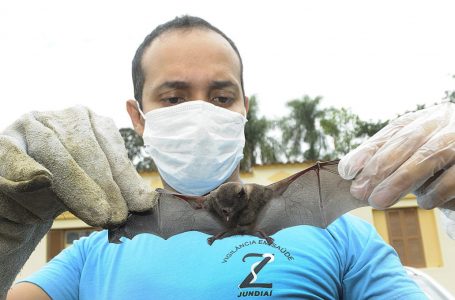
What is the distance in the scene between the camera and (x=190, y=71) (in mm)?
2762

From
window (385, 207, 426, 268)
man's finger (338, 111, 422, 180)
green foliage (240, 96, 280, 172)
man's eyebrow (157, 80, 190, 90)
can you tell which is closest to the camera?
man's finger (338, 111, 422, 180)

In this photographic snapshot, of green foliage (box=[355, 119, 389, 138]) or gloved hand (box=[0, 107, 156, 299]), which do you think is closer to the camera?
gloved hand (box=[0, 107, 156, 299])

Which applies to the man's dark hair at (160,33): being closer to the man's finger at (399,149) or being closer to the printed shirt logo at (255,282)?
the printed shirt logo at (255,282)

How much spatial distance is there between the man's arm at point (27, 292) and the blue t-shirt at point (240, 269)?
0.11 feet

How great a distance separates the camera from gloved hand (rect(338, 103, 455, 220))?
1.76m

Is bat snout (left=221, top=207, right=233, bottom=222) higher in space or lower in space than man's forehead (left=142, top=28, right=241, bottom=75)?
lower

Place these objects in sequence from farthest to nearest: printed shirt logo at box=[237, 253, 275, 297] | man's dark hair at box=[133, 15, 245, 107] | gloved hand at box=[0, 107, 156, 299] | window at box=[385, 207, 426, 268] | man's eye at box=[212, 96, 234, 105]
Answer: window at box=[385, 207, 426, 268] → man's dark hair at box=[133, 15, 245, 107] → man's eye at box=[212, 96, 234, 105] → printed shirt logo at box=[237, 253, 275, 297] → gloved hand at box=[0, 107, 156, 299]

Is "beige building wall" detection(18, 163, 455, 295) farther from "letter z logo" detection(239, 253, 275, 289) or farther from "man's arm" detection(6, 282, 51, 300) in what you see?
"letter z logo" detection(239, 253, 275, 289)

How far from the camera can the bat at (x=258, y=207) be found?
94.8 inches

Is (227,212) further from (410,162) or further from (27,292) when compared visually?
(27,292)

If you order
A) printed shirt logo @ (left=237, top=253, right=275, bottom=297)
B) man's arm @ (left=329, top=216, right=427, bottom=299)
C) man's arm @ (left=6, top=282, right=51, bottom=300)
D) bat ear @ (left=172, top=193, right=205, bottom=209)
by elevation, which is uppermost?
bat ear @ (left=172, top=193, right=205, bottom=209)

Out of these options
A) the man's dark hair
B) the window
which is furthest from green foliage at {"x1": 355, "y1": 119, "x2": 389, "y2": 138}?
the man's dark hair

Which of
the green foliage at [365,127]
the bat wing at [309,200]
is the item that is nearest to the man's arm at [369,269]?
the bat wing at [309,200]

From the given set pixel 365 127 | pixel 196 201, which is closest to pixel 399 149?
pixel 196 201
